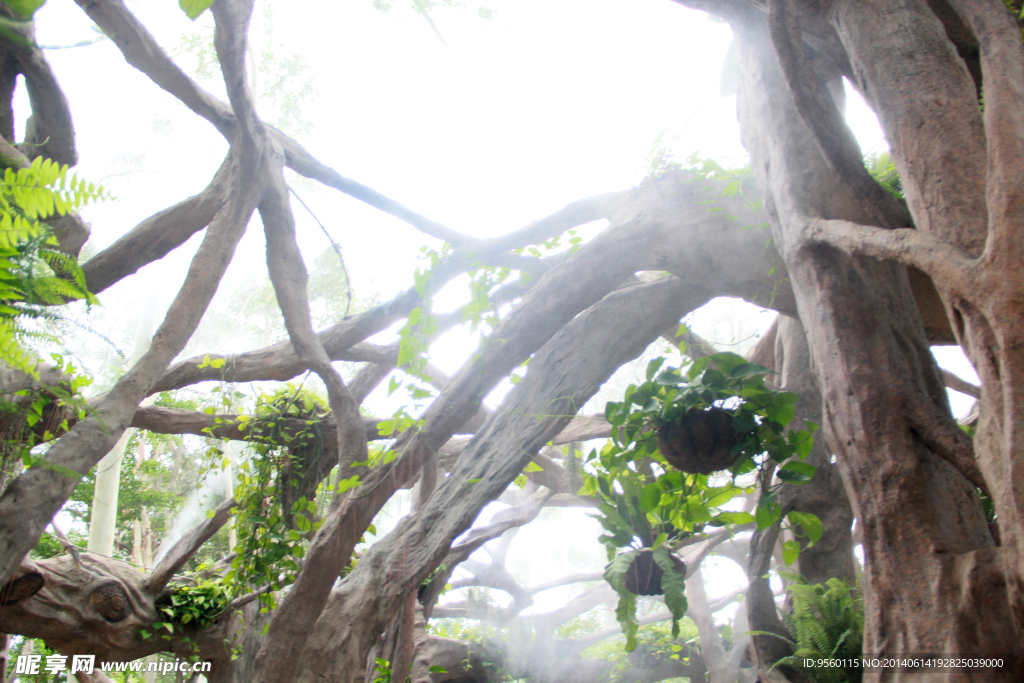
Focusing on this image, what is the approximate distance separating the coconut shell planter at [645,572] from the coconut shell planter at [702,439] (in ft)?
1.18

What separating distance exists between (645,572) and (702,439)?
52cm

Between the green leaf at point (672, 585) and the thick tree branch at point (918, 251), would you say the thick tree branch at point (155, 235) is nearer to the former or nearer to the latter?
the green leaf at point (672, 585)

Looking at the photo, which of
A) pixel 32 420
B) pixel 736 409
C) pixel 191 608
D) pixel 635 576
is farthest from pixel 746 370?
pixel 191 608

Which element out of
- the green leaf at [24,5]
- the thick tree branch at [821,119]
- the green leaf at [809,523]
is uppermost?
the thick tree branch at [821,119]

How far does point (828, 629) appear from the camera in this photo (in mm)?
2121

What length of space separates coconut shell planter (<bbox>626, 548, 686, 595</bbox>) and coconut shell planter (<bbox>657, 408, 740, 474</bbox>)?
360 mm

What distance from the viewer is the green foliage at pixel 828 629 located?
203 cm

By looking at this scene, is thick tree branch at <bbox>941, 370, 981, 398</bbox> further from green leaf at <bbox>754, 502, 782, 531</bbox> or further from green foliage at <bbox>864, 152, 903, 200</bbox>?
green leaf at <bbox>754, 502, 782, 531</bbox>

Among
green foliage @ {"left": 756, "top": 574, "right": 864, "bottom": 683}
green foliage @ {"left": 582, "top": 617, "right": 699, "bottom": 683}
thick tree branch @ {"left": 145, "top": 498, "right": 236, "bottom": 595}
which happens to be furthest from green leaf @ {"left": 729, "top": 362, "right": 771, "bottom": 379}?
green foliage @ {"left": 582, "top": 617, "right": 699, "bottom": 683}

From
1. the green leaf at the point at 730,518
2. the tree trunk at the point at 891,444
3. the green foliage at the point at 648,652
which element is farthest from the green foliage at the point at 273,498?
the green foliage at the point at 648,652

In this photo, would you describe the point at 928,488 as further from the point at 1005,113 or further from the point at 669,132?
the point at 669,132

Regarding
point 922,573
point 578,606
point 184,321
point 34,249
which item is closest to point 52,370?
point 184,321

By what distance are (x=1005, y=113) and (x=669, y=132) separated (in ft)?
5.57

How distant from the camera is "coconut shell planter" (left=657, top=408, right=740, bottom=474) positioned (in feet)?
5.69
